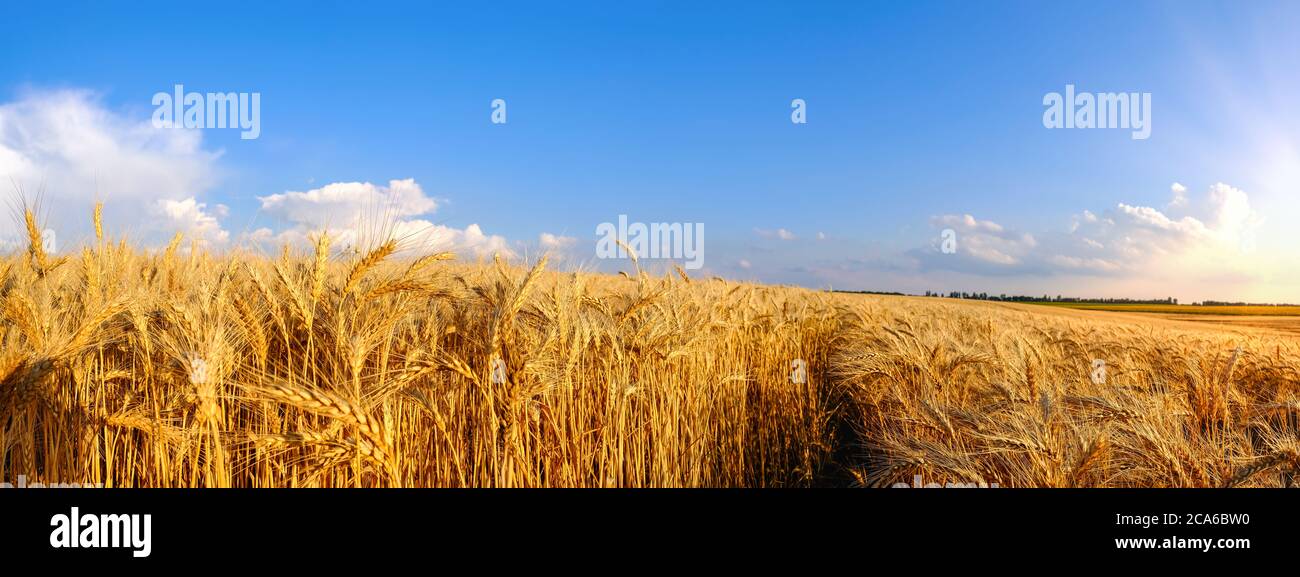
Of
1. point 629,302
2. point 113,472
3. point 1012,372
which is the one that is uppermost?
point 629,302

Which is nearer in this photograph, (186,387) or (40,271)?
(186,387)

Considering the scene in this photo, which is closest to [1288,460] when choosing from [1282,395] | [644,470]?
[644,470]

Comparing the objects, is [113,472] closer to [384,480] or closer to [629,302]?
[384,480]

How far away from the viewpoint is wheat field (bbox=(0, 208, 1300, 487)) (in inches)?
81.5

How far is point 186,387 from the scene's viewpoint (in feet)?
7.39

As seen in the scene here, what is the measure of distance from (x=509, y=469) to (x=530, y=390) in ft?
1.14

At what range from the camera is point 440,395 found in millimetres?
2680

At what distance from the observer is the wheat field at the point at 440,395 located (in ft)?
6.79

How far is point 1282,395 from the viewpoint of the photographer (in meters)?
4.55

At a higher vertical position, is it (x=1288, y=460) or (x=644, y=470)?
(x=1288, y=460)
